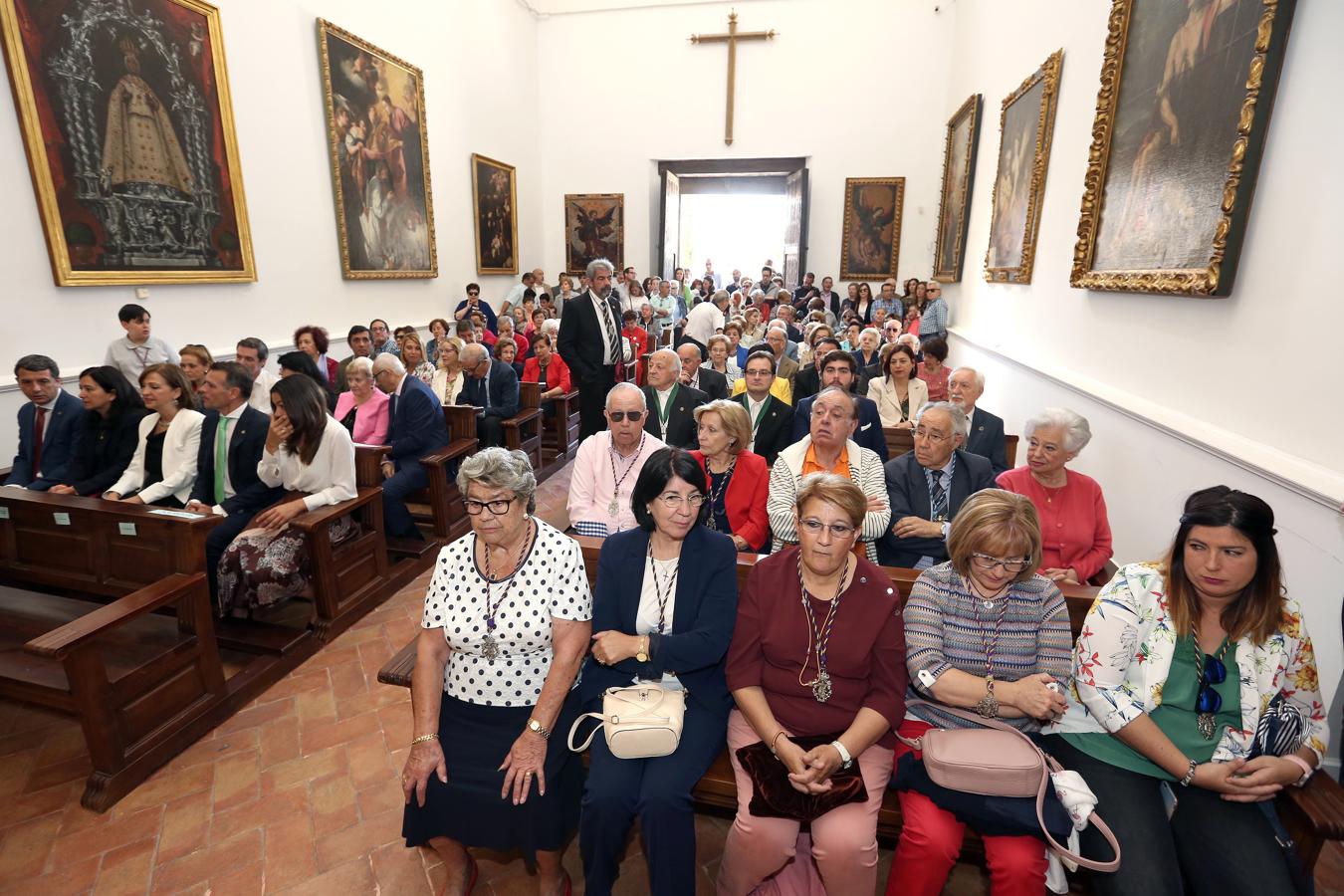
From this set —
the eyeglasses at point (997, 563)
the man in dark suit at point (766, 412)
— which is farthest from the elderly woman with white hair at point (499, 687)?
the man in dark suit at point (766, 412)

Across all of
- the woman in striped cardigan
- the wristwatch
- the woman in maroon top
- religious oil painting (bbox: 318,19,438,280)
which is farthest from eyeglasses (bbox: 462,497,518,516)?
religious oil painting (bbox: 318,19,438,280)

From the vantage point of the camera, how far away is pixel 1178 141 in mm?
3518

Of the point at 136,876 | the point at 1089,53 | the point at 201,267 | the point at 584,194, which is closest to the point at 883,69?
the point at 584,194

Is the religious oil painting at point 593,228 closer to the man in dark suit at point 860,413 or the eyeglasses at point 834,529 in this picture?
the man in dark suit at point 860,413

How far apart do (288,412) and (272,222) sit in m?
4.35

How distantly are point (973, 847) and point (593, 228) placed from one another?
42.6 ft

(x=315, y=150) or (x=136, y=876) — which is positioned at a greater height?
(x=315, y=150)

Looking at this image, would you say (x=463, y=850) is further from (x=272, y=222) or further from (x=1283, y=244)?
(x=272, y=222)

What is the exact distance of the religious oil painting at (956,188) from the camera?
29.4 feet

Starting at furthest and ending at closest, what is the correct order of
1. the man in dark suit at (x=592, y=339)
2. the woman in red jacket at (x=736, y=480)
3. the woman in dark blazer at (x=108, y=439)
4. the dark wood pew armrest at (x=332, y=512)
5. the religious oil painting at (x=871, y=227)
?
the religious oil painting at (x=871, y=227) → the man in dark suit at (x=592, y=339) → the woman in dark blazer at (x=108, y=439) → the dark wood pew armrest at (x=332, y=512) → the woman in red jacket at (x=736, y=480)

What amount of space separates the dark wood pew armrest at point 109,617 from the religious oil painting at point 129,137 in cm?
369

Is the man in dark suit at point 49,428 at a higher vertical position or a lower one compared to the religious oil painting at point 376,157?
lower

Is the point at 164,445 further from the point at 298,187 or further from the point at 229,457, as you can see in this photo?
the point at 298,187

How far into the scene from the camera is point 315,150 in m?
7.40
